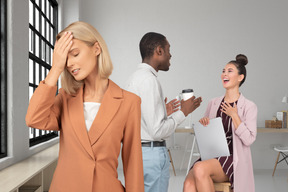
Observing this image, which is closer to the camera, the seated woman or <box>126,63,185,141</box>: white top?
<box>126,63,185,141</box>: white top

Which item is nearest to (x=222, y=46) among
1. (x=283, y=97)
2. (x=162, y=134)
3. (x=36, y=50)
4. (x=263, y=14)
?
(x=263, y=14)

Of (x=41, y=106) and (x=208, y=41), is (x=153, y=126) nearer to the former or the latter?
(x=41, y=106)

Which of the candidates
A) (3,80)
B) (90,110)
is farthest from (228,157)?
(3,80)

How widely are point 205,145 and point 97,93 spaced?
1597mm

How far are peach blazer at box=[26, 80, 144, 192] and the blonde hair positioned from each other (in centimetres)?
3

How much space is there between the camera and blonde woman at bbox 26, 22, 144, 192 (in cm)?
106

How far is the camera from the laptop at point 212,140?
253 centimetres

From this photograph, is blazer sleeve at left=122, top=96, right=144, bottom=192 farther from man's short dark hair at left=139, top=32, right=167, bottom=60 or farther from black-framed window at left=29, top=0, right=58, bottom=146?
black-framed window at left=29, top=0, right=58, bottom=146

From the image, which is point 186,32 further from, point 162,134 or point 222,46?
point 162,134

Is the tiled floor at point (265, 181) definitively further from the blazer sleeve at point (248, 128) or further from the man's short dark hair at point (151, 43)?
the man's short dark hair at point (151, 43)

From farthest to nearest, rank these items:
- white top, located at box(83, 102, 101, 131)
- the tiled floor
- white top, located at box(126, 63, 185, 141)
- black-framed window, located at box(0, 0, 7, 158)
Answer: the tiled floor < black-framed window, located at box(0, 0, 7, 158) < white top, located at box(126, 63, 185, 141) < white top, located at box(83, 102, 101, 131)

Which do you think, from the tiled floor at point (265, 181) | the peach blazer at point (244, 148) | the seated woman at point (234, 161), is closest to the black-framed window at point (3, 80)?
the seated woman at point (234, 161)

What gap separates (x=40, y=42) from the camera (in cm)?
479

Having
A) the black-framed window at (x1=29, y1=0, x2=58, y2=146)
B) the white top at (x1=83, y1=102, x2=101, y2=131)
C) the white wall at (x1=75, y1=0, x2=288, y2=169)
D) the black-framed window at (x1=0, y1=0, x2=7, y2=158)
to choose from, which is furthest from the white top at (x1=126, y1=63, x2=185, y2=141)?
the white wall at (x1=75, y1=0, x2=288, y2=169)
